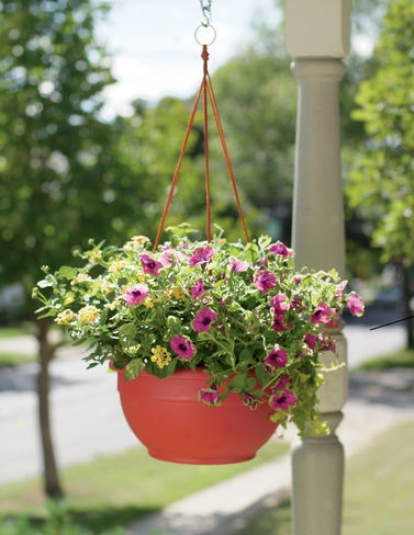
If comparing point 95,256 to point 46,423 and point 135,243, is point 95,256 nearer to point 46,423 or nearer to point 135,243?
point 135,243

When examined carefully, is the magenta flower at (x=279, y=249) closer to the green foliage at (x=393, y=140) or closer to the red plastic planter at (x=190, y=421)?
the red plastic planter at (x=190, y=421)

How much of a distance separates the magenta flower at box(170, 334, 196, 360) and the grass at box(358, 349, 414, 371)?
1818 cm

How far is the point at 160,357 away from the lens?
237cm

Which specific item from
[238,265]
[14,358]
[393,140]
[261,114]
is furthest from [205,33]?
[14,358]

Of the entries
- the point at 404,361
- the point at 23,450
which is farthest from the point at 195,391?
the point at 404,361

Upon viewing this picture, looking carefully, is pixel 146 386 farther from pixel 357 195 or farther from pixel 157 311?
pixel 357 195

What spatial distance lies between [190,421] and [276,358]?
290mm

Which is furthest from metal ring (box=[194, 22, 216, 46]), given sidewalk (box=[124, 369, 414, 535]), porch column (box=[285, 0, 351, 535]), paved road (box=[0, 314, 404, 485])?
paved road (box=[0, 314, 404, 485])

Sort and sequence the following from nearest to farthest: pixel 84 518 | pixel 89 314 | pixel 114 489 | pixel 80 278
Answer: pixel 89 314, pixel 80 278, pixel 84 518, pixel 114 489

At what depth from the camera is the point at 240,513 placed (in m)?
8.83

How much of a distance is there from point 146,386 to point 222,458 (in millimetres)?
274

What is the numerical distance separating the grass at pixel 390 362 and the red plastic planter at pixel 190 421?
17974mm

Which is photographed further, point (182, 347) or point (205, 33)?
point (205, 33)

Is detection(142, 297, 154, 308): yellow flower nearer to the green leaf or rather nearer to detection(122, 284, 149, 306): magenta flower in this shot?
detection(122, 284, 149, 306): magenta flower
